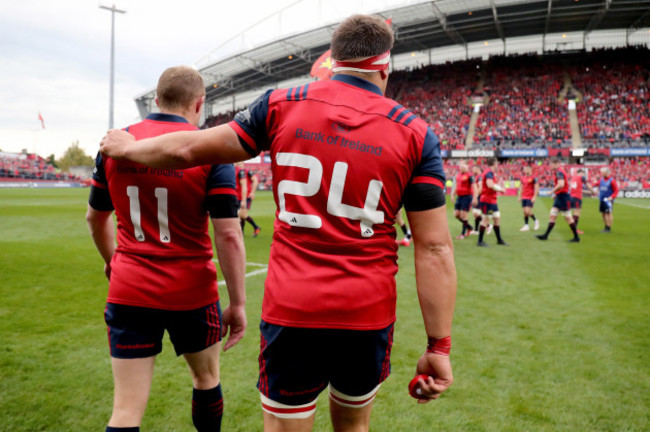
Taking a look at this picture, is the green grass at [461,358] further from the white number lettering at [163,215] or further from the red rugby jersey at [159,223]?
the white number lettering at [163,215]

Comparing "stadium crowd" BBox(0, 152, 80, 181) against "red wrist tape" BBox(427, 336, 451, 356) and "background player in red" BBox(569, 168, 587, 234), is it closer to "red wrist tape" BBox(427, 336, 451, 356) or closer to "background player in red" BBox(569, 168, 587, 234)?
"background player in red" BBox(569, 168, 587, 234)

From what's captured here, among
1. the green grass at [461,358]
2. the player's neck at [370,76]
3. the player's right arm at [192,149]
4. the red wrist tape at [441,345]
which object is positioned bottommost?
the green grass at [461,358]

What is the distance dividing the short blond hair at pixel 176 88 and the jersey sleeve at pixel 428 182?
1.34 metres

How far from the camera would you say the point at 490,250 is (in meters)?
10.6

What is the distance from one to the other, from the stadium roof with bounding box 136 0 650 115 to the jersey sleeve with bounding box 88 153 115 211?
106 feet

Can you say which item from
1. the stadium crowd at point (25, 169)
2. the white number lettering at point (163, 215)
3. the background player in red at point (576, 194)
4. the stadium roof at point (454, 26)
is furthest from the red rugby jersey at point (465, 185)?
the stadium crowd at point (25, 169)

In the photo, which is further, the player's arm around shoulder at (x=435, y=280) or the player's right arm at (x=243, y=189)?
the player's right arm at (x=243, y=189)

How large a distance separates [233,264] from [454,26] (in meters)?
42.1

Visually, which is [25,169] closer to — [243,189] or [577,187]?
Answer: [243,189]

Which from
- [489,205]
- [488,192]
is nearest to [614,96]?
[488,192]

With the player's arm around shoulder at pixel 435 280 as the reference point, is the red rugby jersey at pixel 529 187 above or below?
above

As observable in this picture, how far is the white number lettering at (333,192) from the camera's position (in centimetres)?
162

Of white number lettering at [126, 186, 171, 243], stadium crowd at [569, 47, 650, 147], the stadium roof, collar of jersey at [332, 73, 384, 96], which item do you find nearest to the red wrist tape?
collar of jersey at [332, 73, 384, 96]

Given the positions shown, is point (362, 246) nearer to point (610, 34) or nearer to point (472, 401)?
point (472, 401)
